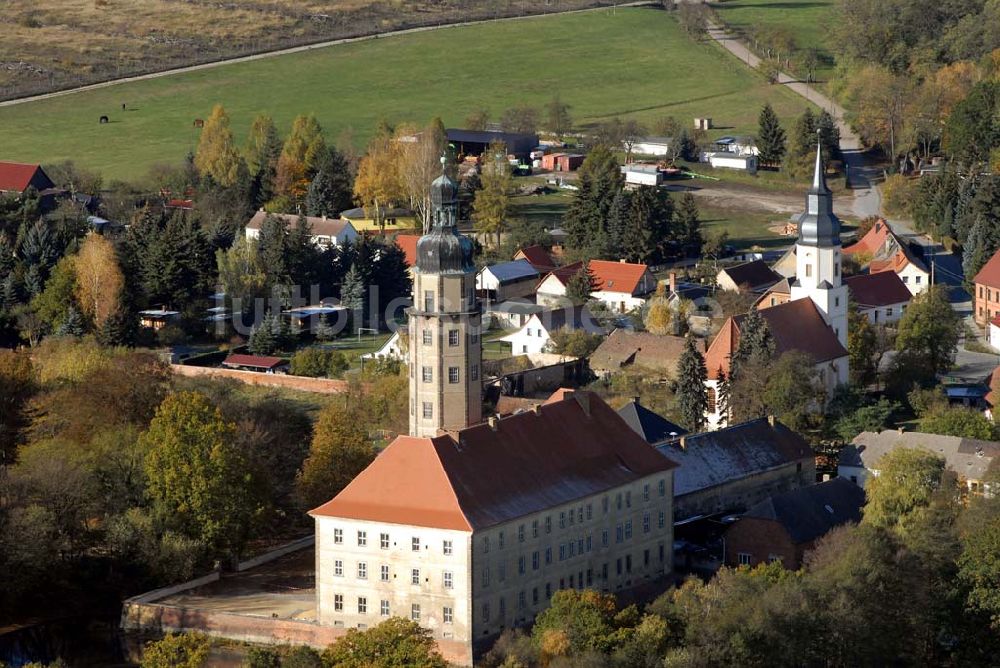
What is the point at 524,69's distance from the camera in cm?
17750

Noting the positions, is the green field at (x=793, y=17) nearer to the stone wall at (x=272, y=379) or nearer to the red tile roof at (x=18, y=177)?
the red tile roof at (x=18, y=177)

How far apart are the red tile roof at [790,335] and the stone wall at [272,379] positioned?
15.3 metres

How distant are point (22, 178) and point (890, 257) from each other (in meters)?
47.4

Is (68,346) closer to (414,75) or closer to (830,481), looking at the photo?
(830,481)

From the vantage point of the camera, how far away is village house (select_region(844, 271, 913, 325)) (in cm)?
11012

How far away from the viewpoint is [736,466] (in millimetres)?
84625

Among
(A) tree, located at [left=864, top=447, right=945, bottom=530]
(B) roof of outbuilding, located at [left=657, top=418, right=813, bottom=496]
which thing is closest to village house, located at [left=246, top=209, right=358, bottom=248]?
(B) roof of outbuilding, located at [left=657, top=418, right=813, bottom=496]

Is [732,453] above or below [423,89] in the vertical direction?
above

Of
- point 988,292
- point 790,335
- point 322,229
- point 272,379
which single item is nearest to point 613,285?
point 322,229

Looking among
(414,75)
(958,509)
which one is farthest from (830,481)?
(414,75)

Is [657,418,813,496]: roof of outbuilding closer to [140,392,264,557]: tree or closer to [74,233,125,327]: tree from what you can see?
[140,392,264,557]: tree

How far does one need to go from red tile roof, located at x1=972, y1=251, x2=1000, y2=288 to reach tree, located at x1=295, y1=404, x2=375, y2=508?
37092 millimetres

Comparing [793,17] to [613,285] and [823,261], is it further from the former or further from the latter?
[823,261]

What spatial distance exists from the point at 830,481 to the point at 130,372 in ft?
84.9
